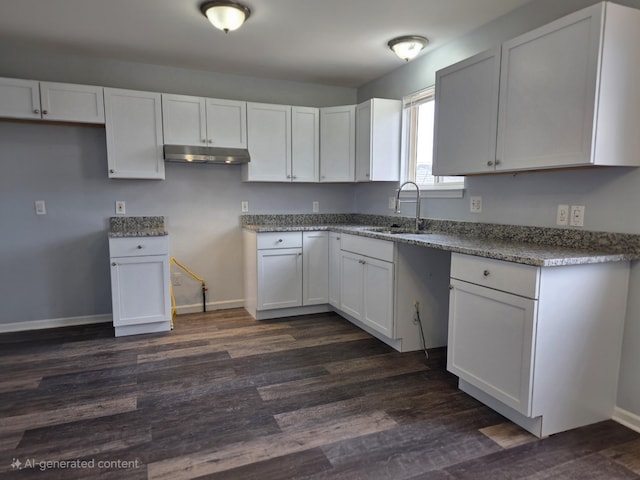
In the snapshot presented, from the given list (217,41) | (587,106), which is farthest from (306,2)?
(587,106)

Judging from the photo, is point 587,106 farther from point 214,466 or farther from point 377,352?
point 214,466

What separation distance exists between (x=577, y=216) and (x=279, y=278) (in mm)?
2457

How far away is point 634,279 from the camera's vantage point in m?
2.04

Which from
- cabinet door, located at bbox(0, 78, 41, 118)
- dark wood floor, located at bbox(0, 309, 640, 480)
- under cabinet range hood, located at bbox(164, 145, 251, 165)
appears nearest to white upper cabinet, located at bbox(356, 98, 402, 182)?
under cabinet range hood, located at bbox(164, 145, 251, 165)

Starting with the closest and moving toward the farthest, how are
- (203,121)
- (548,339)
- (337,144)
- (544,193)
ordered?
(548,339)
(544,193)
(203,121)
(337,144)

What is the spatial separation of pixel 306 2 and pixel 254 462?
8.58 feet

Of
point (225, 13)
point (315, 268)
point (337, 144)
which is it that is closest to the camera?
point (225, 13)

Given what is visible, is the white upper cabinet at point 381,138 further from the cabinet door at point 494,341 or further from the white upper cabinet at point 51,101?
the white upper cabinet at point 51,101

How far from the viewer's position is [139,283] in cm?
340

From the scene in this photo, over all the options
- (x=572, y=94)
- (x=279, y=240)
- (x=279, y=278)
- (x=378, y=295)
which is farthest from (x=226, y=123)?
(x=572, y=94)

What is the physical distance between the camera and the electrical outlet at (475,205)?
2955 mm

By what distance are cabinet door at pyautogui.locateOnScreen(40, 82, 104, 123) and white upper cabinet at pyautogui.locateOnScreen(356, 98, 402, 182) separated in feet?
7.67

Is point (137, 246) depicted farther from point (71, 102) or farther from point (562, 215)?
point (562, 215)

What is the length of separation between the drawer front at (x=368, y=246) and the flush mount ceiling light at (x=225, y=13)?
1.80 m
